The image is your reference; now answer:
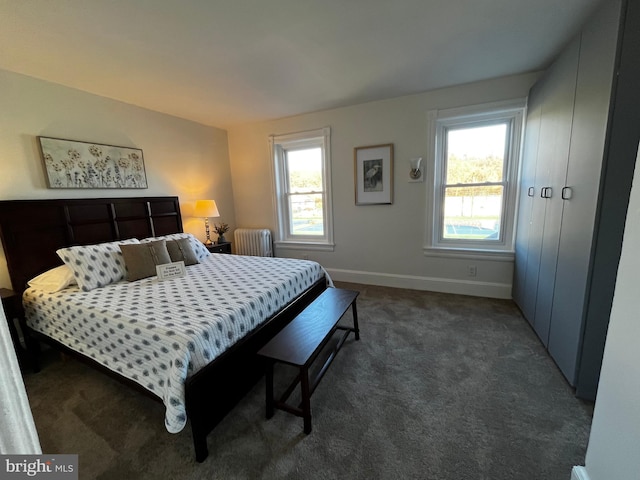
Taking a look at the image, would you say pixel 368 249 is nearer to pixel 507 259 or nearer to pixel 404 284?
pixel 404 284

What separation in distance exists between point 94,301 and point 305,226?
2.76 m

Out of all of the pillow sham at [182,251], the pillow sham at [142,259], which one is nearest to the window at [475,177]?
the pillow sham at [182,251]

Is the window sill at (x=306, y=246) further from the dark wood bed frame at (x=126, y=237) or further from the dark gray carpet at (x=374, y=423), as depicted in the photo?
the dark gray carpet at (x=374, y=423)

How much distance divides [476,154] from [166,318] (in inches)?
137

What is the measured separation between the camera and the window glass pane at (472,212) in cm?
306

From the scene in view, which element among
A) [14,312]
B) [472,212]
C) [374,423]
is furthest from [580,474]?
[14,312]

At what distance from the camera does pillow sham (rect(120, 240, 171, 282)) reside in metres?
2.30

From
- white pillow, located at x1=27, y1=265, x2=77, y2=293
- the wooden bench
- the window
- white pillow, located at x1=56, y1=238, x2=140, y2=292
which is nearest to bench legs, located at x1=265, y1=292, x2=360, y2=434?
the wooden bench

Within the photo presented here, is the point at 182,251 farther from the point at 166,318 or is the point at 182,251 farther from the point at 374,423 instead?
the point at 374,423

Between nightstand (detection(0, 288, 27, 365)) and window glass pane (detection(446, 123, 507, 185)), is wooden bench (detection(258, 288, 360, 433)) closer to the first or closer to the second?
nightstand (detection(0, 288, 27, 365))

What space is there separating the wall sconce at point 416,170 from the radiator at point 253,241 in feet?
7.52

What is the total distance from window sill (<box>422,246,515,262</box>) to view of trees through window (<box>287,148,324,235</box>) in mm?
1601

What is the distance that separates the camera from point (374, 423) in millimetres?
1510

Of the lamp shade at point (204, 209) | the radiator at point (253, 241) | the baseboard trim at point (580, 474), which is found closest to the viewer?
the baseboard trim at point (580, 474)
